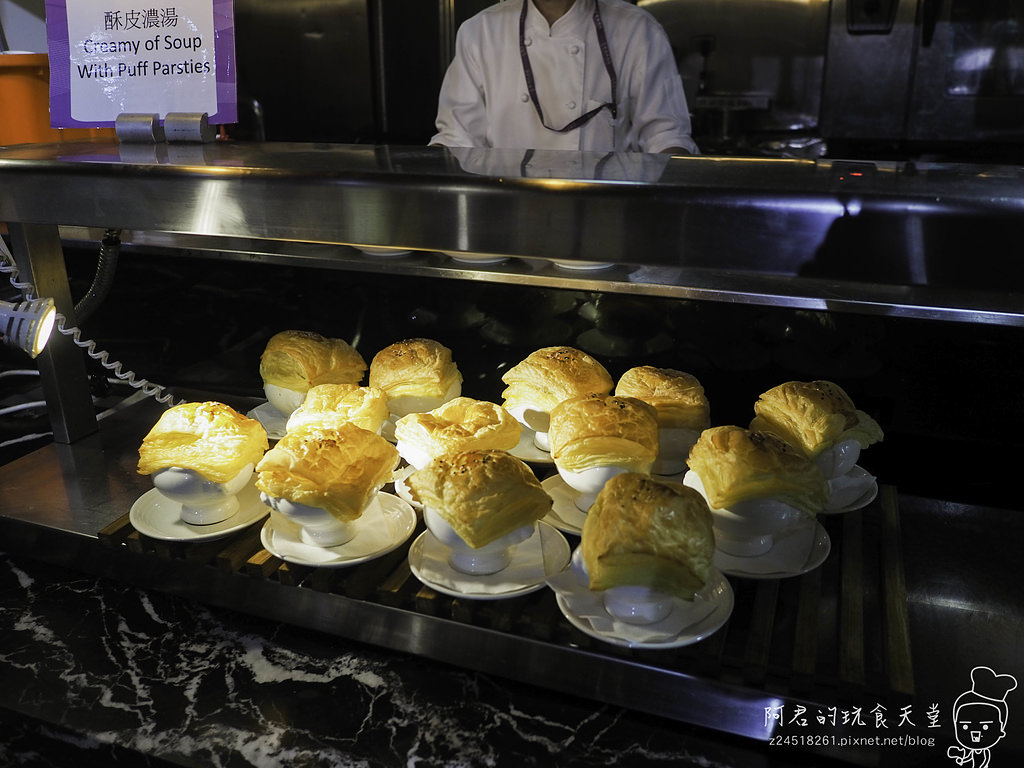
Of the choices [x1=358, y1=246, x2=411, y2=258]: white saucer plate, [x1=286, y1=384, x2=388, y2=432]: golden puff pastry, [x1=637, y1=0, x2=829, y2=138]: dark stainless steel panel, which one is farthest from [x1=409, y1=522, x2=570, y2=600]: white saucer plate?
[x1=637, y1=0, x2=829, y2=138]: dark stainless steel panel

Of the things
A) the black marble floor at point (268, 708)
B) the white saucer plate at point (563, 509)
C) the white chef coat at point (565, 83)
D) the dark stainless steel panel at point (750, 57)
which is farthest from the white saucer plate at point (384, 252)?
the dark stainless steel panel at point (750, 57)

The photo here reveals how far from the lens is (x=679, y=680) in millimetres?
870

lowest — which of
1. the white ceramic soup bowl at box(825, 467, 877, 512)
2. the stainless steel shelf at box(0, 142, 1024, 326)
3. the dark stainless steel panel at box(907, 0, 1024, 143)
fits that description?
the white ceramic soup bowl at box(825, 467, 877, 512)

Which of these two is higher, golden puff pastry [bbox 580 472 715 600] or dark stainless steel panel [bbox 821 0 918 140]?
dark stainless steel panel [bbox 821 0 918 140]

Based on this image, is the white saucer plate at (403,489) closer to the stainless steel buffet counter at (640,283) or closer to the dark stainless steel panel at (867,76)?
the stainless steel buffet counter at (640,283)

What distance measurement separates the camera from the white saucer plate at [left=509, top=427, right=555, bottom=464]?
129 cm

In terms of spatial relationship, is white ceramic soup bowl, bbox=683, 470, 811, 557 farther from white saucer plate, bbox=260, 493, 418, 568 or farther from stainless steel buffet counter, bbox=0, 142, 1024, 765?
white saucer plate, bbox=260, 493, 418, 568

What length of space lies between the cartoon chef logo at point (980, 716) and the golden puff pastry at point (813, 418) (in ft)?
1.09

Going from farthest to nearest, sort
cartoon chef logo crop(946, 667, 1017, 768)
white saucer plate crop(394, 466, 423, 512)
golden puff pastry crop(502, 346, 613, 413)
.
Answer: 1. golden puff pastry crop(502, 346, 613, 413)
2. white saucer plate crop(394, 466, 423, 512)
3. cartoon chef logo crop(946, 667, 1017, 768)

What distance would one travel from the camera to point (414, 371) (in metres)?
1.36

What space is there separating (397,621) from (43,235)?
0.87 m

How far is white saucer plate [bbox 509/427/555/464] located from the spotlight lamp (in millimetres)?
669

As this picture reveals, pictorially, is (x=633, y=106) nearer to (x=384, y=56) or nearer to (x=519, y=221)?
(x=384, y=56)

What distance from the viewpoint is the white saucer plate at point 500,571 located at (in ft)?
3.18
